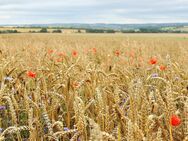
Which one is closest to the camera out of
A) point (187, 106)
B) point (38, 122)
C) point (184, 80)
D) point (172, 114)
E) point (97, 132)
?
point (97, 132)

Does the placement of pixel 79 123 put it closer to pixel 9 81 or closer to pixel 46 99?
pixel 46 99

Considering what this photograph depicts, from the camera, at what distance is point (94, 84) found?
8.73ft

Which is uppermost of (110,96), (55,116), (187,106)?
(187,106)

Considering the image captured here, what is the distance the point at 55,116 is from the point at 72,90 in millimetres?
260

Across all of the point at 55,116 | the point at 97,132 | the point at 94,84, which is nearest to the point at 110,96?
the point at 94,84

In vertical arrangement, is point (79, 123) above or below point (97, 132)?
below

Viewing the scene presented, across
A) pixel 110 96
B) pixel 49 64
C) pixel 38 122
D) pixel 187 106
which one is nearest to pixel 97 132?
pixel 187 106

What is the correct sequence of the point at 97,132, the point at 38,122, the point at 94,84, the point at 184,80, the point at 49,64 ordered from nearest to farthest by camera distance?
the point at 97,132
the point at 38,122
the point at 94,84
the point at 184,80
the point at 49,64

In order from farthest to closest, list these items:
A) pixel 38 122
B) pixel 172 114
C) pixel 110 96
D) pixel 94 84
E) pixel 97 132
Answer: pixel 94 84
pixel 110 96
pixel 38 122
pixel 172 114
pixel 97 132

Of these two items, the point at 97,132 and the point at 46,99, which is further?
the point at 46,99

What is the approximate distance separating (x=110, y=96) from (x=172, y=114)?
3.10 ft

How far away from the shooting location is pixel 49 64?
4012 millimetres

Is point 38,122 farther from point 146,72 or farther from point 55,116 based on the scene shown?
point 146,72

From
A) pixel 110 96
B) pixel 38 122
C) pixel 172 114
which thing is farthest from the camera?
pixel 110 96
